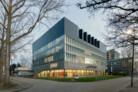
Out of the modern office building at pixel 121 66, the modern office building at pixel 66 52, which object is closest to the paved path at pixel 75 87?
the modern office building at pixel 121 66

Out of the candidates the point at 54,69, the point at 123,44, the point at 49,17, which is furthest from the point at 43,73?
the point at 123,44

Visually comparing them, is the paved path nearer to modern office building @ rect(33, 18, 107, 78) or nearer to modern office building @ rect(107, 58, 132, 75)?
modern office building @ rect(107, 58, 132, 75)

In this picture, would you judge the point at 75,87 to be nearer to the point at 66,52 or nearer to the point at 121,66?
the point at 66,52

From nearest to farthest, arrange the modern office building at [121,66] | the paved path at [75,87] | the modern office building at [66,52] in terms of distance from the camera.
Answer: the paved path at [75,87] → the modern office building at [121,66] → the modern office building at [66,52]

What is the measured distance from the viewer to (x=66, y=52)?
43.4 m

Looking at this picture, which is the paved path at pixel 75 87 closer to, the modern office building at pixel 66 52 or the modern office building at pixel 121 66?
the modern office building at pixel 121 66

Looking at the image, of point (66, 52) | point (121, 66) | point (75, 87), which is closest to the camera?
point (75, 87)

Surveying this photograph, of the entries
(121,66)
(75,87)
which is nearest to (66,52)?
(75,87)

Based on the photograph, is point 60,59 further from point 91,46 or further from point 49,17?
point 49,17

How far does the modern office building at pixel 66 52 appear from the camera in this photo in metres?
43.6

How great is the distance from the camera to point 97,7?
7961mm

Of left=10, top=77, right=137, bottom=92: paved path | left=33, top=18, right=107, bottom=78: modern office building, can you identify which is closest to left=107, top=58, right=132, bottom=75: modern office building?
left=10, top=77, right=137, bottom=92: paved path

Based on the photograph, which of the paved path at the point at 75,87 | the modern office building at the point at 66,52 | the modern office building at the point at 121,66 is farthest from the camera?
the modern office building at the point at 66,52

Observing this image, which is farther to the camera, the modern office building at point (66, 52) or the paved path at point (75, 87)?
the modern office building at point (66, 52)
